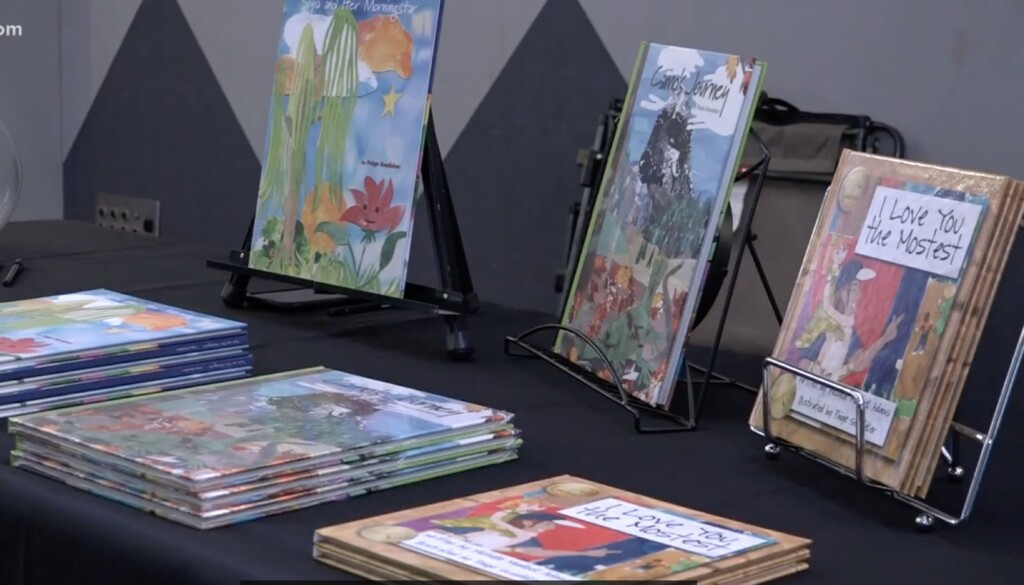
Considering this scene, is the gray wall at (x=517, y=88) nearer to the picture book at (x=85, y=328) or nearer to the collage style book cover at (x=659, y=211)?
the collage style book cover at (x=659, y=211)

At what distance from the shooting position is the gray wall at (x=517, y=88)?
1.86 m

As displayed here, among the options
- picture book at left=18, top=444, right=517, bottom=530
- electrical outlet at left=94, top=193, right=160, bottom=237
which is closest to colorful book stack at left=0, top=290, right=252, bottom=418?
picture book at left=18, top=444, right=517, bottom=530

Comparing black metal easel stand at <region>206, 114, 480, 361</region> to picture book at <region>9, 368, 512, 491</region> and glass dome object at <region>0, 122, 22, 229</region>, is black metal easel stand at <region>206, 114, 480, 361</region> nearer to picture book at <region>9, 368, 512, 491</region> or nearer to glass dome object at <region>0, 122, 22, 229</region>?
picture book at <region>9, 368, 512, 491</region>

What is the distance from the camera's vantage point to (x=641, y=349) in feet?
5.02

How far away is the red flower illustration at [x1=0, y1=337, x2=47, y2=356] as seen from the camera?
1.35 m

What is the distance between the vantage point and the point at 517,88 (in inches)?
96.3

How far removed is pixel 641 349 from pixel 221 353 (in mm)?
474

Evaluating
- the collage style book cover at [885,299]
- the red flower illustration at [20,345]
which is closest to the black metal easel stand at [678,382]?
the collage style book cover at [885,299]

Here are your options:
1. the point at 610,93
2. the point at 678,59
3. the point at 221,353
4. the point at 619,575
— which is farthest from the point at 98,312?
the point at 610,93


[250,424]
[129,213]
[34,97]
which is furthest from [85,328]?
[34,97]

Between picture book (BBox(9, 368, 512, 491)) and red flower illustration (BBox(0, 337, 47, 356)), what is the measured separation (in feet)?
0.42

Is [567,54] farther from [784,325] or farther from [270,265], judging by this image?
[784,325]

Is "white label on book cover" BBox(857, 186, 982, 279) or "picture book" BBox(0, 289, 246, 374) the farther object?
"picture book" BBox(0, 289, 246, 374)

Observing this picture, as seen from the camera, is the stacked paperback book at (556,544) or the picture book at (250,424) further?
the picture book at (250,424)
